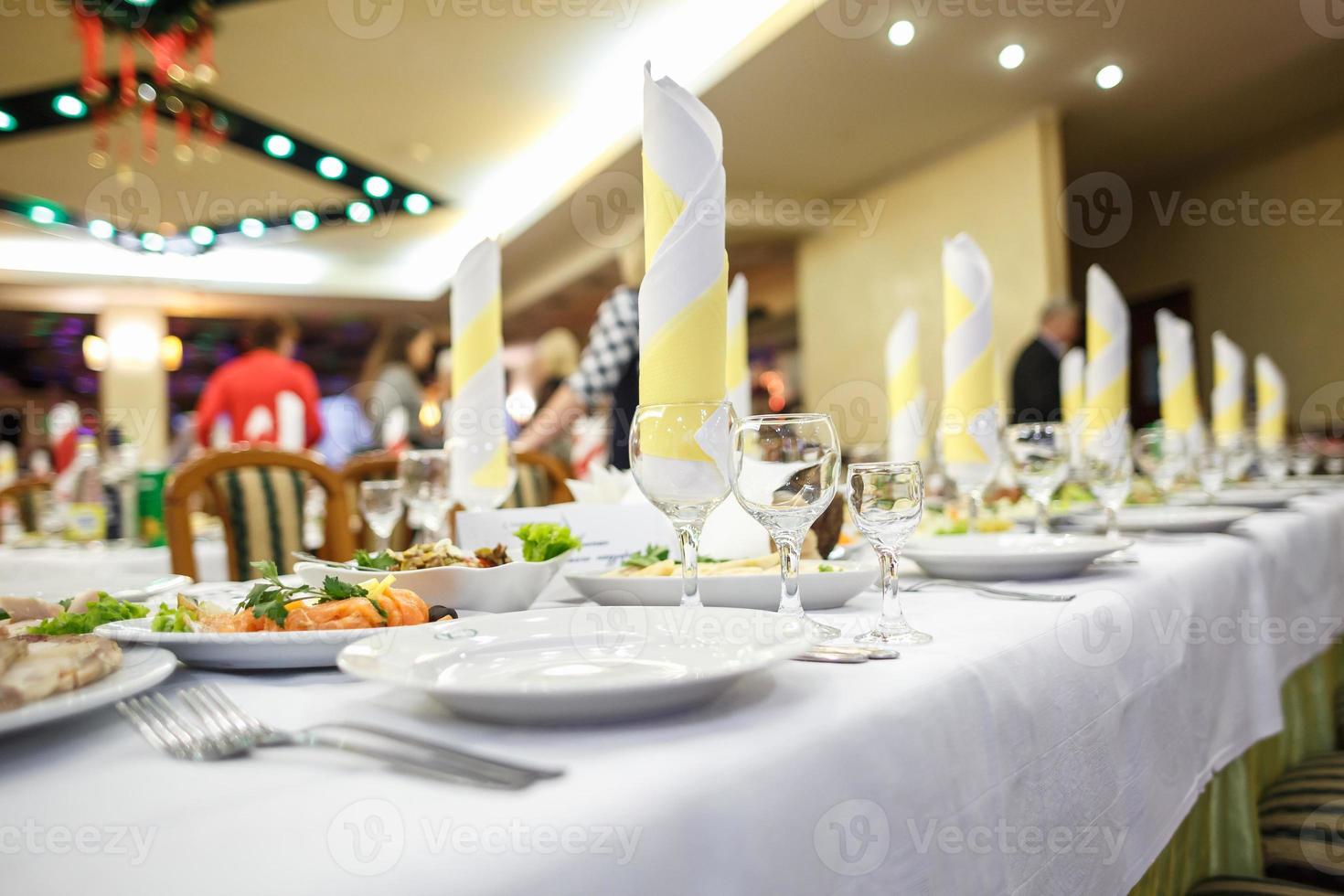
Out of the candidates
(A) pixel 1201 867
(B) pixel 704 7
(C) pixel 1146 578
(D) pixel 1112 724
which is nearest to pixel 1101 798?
(D) pixel 1112 724

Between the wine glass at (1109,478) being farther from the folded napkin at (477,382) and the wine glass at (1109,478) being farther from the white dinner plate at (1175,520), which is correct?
the folded napkin at (477,382)

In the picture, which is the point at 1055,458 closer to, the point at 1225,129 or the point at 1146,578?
the point at 1146,578

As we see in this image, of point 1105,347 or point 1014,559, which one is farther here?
point 1105,347

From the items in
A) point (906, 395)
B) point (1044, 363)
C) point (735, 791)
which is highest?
point (1044, 363)

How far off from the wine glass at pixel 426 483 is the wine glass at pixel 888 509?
69 centimetres

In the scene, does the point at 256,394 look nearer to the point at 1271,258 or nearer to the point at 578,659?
the point at 578,659

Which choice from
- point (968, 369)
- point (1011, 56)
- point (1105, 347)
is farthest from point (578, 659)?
point (1011, 56)

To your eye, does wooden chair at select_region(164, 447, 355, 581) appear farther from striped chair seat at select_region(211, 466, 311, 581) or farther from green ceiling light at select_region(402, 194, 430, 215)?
green ceiling light at select_region(402, 194, 430, 215)

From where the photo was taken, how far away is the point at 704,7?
5.43m

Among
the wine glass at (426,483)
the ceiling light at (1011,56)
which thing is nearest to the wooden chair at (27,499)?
the wine glass at (426,483)

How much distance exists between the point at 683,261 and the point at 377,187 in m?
7.77

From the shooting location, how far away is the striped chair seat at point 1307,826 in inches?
44.9

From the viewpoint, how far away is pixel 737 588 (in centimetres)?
90

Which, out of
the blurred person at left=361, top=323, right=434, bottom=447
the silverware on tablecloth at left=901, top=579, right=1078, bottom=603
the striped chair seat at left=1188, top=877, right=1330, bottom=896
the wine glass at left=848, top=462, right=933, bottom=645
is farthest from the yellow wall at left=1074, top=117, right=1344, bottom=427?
the wine glass at left=848, top=462, right=933, bottom=645
